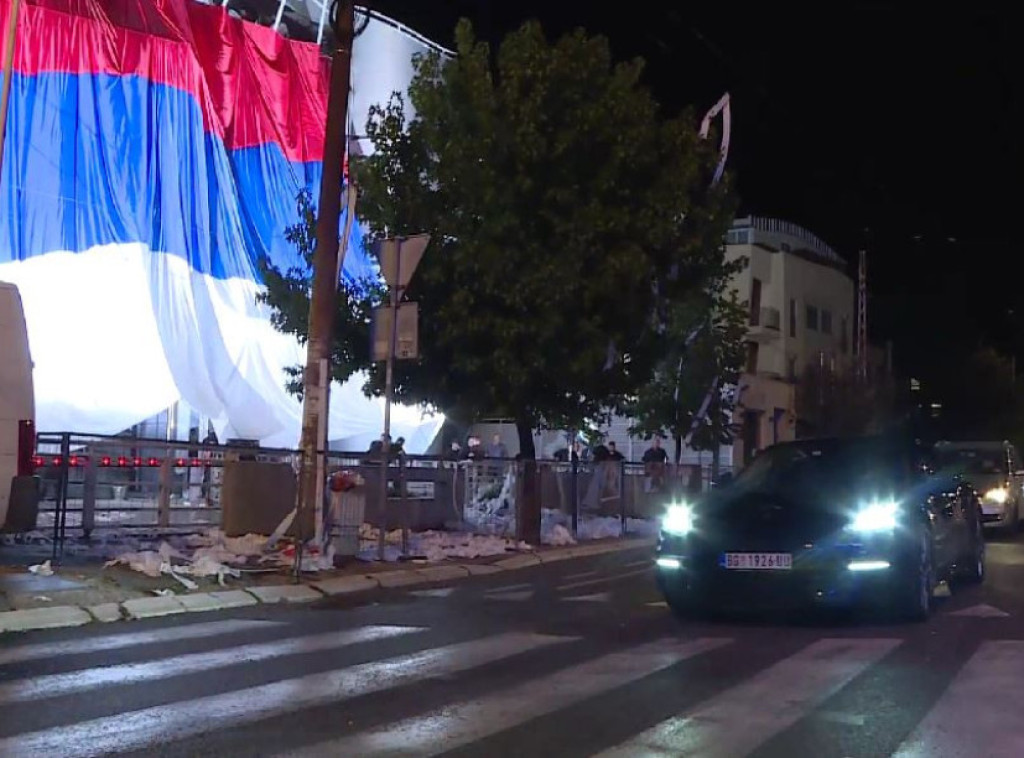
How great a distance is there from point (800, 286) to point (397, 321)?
36.1 m

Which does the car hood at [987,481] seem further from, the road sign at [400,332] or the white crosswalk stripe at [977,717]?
the white crosswalk stripe at [977,717]

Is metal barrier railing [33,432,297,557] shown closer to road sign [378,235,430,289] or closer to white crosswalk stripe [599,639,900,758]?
road sign [378,235,430,289]

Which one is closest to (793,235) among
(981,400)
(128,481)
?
(981,400)

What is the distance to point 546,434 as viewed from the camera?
124 feet

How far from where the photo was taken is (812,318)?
50156 millimetres

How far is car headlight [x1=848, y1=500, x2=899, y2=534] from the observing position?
1049 centimetres

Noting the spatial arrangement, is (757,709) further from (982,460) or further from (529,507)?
(982,460)

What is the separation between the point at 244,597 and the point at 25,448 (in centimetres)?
→ 243

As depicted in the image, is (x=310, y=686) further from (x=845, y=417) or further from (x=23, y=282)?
(x=845, y=417)

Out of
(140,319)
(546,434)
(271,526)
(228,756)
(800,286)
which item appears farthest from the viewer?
(800,286)

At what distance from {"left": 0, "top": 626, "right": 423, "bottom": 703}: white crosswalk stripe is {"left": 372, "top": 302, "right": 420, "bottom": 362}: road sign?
4792mm

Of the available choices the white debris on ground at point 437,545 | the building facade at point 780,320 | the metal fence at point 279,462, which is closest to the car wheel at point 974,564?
the metal fence at point 279,462

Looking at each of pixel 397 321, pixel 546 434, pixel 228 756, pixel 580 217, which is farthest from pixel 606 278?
pixel 546 434

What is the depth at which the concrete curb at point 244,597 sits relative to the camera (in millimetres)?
10398
